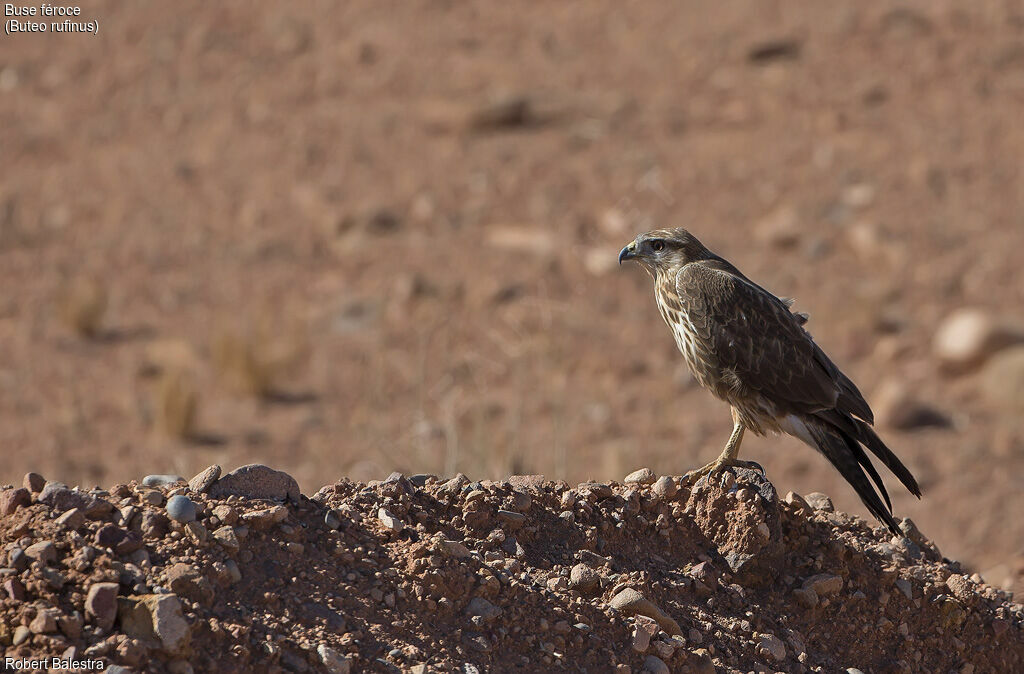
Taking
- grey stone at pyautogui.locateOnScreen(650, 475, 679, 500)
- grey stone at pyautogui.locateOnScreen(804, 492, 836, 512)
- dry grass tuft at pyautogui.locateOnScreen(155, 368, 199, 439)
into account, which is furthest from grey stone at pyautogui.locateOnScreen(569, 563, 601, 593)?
dry grass tuft at pyautogui.locateOnScreen(155, 368, 199, 439)

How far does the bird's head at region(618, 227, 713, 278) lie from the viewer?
5301 mm

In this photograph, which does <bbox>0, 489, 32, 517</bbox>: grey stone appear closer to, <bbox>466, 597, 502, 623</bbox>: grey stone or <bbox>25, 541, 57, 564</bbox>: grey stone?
<bbox>25, 541, 57, 564</bbox>: grey stone

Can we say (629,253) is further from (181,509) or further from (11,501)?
(11,501)

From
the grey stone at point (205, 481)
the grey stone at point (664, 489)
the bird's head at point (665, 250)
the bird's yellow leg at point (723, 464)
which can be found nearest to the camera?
the grey stone at point (205, 481)

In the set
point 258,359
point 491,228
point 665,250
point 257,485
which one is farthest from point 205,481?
point 491,228

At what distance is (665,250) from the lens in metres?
5.34

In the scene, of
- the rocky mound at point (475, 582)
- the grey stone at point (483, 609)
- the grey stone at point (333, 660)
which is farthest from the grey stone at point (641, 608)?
the grey stone at point (333, 660)

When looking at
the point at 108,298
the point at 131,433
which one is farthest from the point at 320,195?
the point at 131,433

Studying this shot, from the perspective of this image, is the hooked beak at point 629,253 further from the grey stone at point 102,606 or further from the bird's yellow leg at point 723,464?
the grey stone at point 102,606

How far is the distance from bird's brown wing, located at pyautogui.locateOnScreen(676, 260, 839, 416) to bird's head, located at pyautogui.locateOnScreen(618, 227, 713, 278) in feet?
0.80

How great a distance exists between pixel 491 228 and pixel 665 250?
851 cm

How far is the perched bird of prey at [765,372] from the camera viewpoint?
486cm

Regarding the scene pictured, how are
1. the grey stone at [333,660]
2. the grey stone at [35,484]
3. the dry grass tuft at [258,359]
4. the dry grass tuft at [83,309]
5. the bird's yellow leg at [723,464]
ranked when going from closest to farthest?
1. the grey stone at [333,660]
2. the grey stone at [35,484]
3. the bird's yellow leg at [723,464]
4. the dry grass tuft at [258,359]
5. the dry grass tuft at [83,309]

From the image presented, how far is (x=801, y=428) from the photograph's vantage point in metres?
4.97
